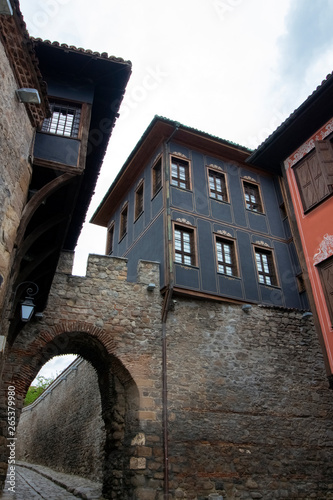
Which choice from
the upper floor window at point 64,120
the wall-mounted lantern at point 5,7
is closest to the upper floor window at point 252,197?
the upper floor window at point 64,120

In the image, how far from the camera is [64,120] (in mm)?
7930

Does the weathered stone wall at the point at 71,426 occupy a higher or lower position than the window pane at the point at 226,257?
lower

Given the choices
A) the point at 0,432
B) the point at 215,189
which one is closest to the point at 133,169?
the point at 215,189

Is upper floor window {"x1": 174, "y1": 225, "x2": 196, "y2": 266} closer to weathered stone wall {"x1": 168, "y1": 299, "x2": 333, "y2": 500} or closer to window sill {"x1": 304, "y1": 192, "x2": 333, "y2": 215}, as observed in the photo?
weathered stone wall {"x1": 168, "y1": 299, "x2": 333, "y2": 500}

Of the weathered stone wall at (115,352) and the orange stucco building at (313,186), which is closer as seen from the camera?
the orange stucco building at (313,186)

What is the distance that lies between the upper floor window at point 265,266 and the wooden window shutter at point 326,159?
4347mm

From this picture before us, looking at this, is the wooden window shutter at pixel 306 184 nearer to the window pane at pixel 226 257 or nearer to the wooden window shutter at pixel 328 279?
the wooden window shutter at pixel 328 279

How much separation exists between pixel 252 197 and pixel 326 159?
5186 mm

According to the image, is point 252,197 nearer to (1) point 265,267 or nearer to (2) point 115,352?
(1) point 265,267

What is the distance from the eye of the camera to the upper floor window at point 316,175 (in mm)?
8953

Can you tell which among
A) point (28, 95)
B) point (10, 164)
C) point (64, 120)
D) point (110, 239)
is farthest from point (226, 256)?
point (10, 164)

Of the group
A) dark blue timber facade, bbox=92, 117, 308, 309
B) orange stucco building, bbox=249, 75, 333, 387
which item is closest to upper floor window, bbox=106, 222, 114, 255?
dark blue timber facade, bbox=92, 117, 308, 309

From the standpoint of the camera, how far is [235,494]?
9.00 meters

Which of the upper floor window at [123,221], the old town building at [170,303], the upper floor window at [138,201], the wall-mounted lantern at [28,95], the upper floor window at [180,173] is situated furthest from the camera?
the upper floor window at [123,221]
